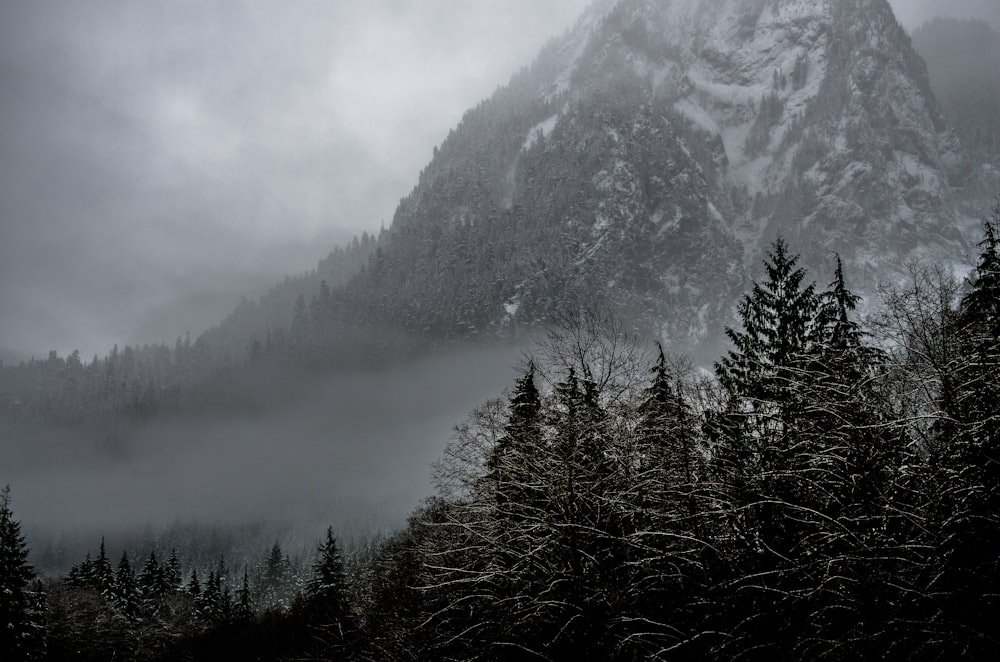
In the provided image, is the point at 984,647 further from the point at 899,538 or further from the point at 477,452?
the point at 477,452

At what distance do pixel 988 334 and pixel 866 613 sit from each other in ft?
16.7

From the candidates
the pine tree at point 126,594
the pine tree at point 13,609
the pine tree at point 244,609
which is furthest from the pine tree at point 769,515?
the pine tree at point 244,609

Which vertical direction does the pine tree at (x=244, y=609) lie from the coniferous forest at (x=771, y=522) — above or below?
below

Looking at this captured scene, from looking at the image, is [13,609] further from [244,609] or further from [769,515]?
[244,609]

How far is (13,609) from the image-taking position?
29422 mm

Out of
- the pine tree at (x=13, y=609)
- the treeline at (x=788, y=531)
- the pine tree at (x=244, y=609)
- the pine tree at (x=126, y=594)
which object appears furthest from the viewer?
the pine tree at (x=244, y=609)

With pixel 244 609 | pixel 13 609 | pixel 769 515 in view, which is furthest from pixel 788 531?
pixel 244 609

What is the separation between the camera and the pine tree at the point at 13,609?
28781mm

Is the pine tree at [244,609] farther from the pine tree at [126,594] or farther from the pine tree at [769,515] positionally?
the pine tree at [769,515]

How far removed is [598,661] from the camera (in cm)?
768

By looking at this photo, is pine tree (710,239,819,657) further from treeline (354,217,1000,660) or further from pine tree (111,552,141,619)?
pine tree (111,552,141,619)

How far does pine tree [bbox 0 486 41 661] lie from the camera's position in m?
28.8

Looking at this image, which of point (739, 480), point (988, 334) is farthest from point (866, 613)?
point (988, 334)

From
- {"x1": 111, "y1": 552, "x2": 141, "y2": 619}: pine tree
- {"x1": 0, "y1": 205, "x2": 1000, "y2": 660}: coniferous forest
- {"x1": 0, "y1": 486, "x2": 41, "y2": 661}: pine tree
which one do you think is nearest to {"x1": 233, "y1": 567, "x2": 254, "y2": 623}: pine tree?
{"x1": 111, "y1": 552, "x2": 141, "y2": 619}: pine tree
